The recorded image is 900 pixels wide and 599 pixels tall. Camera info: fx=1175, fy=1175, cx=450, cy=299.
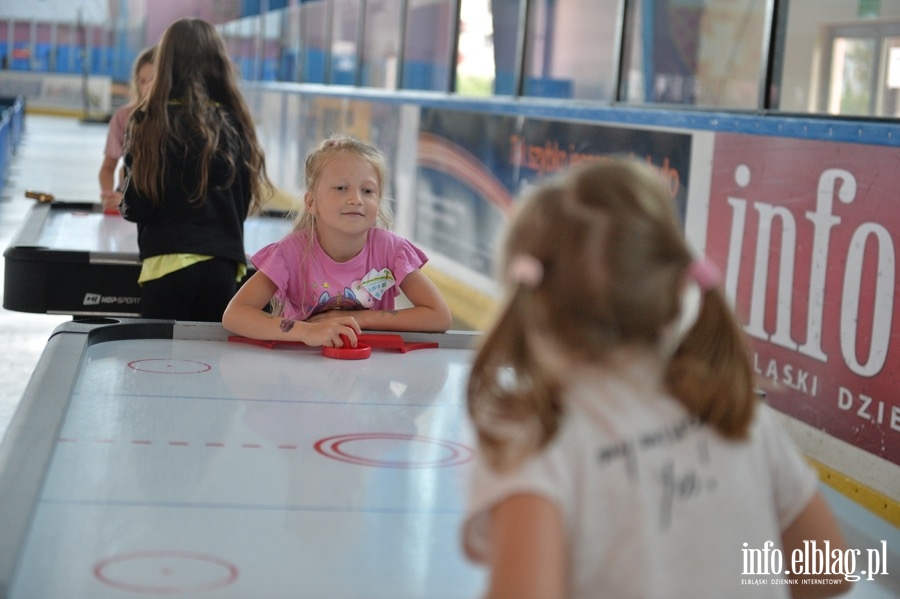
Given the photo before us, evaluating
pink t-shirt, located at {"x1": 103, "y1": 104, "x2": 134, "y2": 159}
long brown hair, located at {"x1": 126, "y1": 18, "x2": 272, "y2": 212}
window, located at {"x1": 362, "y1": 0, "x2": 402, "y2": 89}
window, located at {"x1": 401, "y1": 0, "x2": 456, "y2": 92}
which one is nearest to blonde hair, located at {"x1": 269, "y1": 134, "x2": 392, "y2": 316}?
long brown hair, located at {"x1": 126, "y1": 18, "x2": 272, "y2": 212}

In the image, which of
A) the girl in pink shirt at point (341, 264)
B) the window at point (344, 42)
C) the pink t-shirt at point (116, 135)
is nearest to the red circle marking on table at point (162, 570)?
the girl in pink shirt at point (341, 264)

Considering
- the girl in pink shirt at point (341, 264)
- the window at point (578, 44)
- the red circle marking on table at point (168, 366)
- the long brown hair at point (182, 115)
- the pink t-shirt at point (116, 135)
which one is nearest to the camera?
the red circle marking on table at point (168, 366)

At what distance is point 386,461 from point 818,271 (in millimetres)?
2216

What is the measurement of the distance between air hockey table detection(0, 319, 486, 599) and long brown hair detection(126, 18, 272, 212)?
0.81m

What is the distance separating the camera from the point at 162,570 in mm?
1230

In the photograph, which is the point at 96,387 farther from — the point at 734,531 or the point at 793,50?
the point at 793,50

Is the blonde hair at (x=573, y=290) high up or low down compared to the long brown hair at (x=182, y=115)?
down

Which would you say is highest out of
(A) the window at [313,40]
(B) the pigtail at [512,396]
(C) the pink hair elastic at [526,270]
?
(A) the window at [313,40]

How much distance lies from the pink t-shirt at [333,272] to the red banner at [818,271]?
1395mm

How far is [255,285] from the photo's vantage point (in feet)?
8.04

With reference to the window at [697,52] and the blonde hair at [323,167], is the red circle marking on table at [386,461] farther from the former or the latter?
the window at [697,52]

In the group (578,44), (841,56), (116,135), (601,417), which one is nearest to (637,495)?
(601,417)

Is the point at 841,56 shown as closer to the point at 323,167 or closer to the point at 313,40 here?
the point at 323,167

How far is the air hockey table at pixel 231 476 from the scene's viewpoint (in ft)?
4.05
